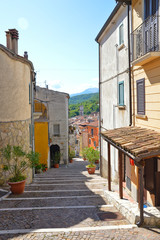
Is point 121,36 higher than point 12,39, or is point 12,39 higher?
point 12,39

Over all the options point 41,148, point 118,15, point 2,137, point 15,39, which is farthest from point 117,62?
point 41,148

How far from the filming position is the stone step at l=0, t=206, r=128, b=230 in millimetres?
6320

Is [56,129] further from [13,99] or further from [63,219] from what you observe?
[63,219]

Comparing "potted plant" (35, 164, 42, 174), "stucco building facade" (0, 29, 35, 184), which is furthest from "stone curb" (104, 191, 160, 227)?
"potted plant" (35, 164, 42, 174)

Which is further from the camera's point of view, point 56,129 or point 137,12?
point 56,129

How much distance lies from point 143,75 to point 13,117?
6.83m

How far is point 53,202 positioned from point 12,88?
6213 mm

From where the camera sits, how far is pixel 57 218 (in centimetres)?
686

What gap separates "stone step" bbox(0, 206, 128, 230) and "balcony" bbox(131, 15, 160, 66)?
5.30m

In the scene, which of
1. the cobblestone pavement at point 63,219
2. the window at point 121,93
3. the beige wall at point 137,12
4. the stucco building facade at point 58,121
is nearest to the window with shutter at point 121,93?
the window at point 121,93

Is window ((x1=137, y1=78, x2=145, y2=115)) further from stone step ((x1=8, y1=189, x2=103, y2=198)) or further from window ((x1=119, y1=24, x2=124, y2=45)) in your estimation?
stone step ((x1=8, y1=189, x2=103, y2=198))

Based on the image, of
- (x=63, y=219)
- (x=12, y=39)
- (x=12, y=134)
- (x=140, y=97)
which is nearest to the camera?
(x=63, y=219)

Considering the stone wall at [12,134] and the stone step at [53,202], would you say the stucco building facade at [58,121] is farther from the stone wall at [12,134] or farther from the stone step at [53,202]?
the stone step at [53,202]

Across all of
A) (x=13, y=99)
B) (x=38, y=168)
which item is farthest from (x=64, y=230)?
(x=38, y=168)
